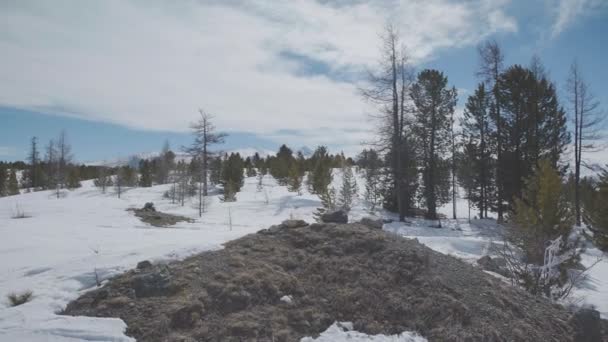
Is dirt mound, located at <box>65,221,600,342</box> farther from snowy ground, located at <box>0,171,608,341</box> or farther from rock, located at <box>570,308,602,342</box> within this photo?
snowy ground, located at <box>0,171,608,341</box>

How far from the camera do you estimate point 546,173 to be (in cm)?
991

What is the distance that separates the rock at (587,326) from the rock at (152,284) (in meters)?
6.08

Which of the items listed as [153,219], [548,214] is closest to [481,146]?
[548,214]

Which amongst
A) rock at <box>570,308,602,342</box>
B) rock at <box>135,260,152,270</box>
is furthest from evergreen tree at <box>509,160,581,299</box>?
rock at <box>135,260,152,270</box>

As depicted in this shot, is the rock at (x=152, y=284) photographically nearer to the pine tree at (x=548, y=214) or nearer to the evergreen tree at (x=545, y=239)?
the evergreen tree at (x=545, y=239)

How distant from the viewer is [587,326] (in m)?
4.86

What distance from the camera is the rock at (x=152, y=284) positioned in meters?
4.68

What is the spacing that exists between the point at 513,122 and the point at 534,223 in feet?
43.4

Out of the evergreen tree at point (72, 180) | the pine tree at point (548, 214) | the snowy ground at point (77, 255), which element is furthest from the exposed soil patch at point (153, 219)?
the evergreen tree at point (72, 180)

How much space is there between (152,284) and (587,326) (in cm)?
644

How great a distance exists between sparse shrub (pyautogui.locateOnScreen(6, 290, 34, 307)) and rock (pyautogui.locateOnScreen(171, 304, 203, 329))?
6.82ft

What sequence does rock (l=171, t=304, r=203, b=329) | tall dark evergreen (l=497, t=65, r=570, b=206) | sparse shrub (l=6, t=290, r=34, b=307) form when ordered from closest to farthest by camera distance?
rock (l=171, t=304, r=203, b=329), sparse shrub (l=6, t=290, r=34, b=307), tall dark evergreen (l=497, t=65, r=570, b=206)

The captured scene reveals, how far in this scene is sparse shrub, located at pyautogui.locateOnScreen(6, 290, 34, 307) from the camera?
439cm

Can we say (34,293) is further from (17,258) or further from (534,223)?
(534,223)
